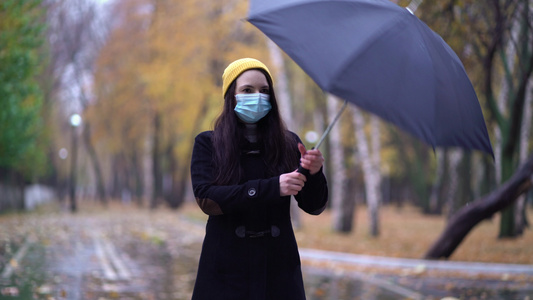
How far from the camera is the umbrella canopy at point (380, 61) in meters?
3.10

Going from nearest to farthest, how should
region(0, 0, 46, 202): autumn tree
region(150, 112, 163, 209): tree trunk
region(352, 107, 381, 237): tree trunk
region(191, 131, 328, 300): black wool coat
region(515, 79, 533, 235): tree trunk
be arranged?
region(191, 131, 328, 300): black wool coat → region(0, 0, 46, 202): autumn tree → region(515, 79, 533, 235): tree trunk → region(352, 107, 381, 237): tree trunk → region(150, 112, 163, 209): tree trunk

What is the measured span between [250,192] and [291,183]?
20 cm

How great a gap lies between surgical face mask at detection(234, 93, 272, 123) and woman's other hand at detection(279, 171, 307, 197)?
0.38 meters

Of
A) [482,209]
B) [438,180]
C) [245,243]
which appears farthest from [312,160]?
[438,180]

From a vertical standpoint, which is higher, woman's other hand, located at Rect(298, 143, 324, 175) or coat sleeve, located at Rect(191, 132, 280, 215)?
woman's other hand, located at Rect(298, 143, 324, 175)

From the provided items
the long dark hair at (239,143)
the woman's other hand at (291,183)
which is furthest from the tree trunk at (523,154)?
the woman's other hand at (291,183)

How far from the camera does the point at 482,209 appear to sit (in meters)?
12.6

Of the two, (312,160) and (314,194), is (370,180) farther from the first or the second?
(312,160)

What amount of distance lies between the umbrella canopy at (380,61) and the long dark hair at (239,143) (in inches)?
12.3

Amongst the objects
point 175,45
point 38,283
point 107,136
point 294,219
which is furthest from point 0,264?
point 107,136

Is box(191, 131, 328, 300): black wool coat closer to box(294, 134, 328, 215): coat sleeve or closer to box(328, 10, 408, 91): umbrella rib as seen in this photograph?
box(294, 134, 328, 215): coat sleeve

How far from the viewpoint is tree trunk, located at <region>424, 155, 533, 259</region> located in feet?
40.3

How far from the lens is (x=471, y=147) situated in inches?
144

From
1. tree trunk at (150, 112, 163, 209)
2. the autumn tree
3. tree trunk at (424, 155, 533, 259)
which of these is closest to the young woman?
tree trunk at (424, 155, 533, 259)
